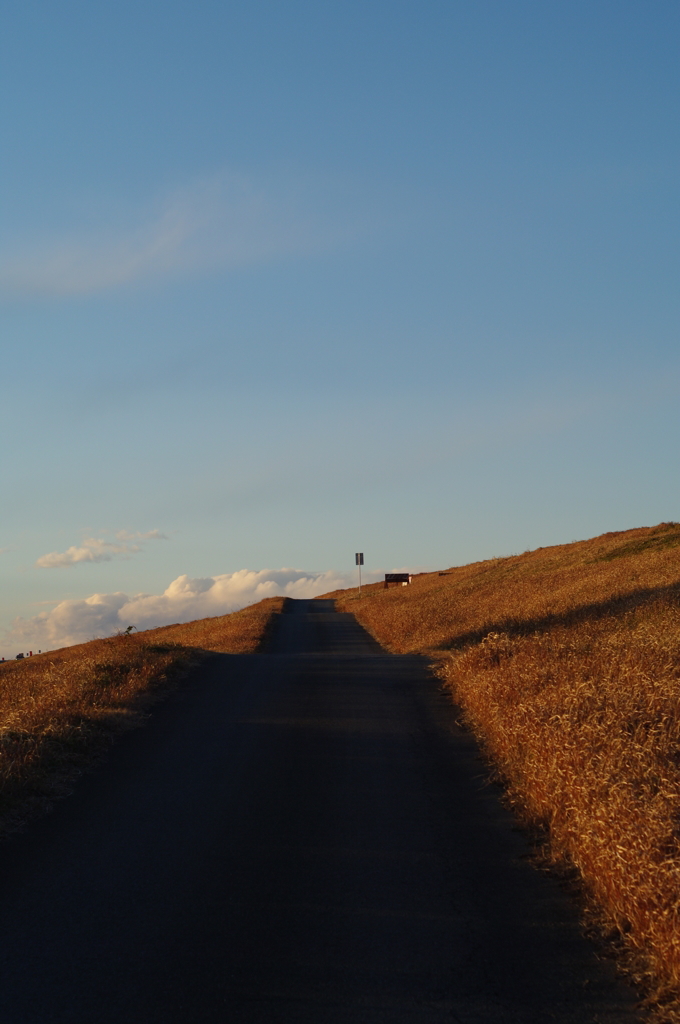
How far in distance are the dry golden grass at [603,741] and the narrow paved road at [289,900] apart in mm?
367

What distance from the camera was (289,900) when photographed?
6.43 metres

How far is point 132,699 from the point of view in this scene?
1473 cm

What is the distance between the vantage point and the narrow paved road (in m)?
5.01

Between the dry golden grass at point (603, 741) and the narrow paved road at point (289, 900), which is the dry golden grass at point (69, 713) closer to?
the narrow paved road at point (289, 900)

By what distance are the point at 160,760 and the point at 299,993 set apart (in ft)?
20.9

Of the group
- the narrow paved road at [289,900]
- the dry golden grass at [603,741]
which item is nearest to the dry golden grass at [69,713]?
the narrow paved road at [289,900]

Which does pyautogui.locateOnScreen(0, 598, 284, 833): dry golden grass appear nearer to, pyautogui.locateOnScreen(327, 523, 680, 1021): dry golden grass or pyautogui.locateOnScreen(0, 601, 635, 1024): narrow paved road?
pyautogui.locateOnScreen(0, 601, 635, 1024): narrow paved road

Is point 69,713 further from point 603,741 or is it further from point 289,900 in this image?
point 603,741

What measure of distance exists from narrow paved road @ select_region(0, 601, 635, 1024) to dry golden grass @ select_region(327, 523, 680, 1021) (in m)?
0.37

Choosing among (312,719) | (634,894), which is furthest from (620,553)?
(634,894)

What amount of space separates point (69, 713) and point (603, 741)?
800cm

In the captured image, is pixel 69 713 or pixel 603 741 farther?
pixel 69 713

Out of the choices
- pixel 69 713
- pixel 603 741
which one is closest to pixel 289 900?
pixel 603 741

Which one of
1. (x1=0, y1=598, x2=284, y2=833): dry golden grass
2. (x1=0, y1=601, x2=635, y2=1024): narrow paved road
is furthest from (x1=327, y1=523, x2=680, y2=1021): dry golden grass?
(x1=0, y1=598, x2=284, y2=833): dry golden grass
